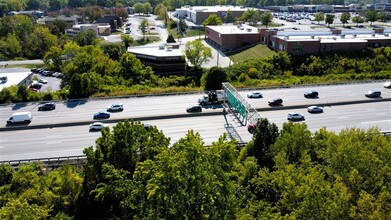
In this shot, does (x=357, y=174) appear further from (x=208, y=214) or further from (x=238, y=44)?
(x=238, y=44)

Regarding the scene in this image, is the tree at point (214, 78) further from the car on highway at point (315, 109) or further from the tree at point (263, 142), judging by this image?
the tree at point (263, 142)

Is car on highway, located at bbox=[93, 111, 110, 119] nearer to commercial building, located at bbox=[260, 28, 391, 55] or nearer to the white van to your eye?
the white van

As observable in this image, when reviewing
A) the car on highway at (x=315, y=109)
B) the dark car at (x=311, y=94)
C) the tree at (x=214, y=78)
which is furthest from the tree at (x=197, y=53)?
the car on highway at (x=315, y=109)

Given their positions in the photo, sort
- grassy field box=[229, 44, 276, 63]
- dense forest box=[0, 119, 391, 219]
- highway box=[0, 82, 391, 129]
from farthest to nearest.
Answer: grassy field box=[229, 44, 276, 63]
highway box=[0, 82, 391, 129]
dense forest box=[0, 119, 391, 219]

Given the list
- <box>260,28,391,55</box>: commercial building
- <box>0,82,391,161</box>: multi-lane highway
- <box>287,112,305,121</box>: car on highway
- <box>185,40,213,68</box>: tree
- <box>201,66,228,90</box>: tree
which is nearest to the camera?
<box>0,82,391,161</box>: multi-lane highway

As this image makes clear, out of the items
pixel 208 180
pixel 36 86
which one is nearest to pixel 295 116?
pixel 208 180

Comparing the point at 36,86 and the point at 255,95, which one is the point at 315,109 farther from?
the point at 36,86

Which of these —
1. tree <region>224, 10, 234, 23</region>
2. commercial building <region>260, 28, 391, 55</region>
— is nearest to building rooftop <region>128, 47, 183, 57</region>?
commercial building <region>260, 28, 391, 55</region>
